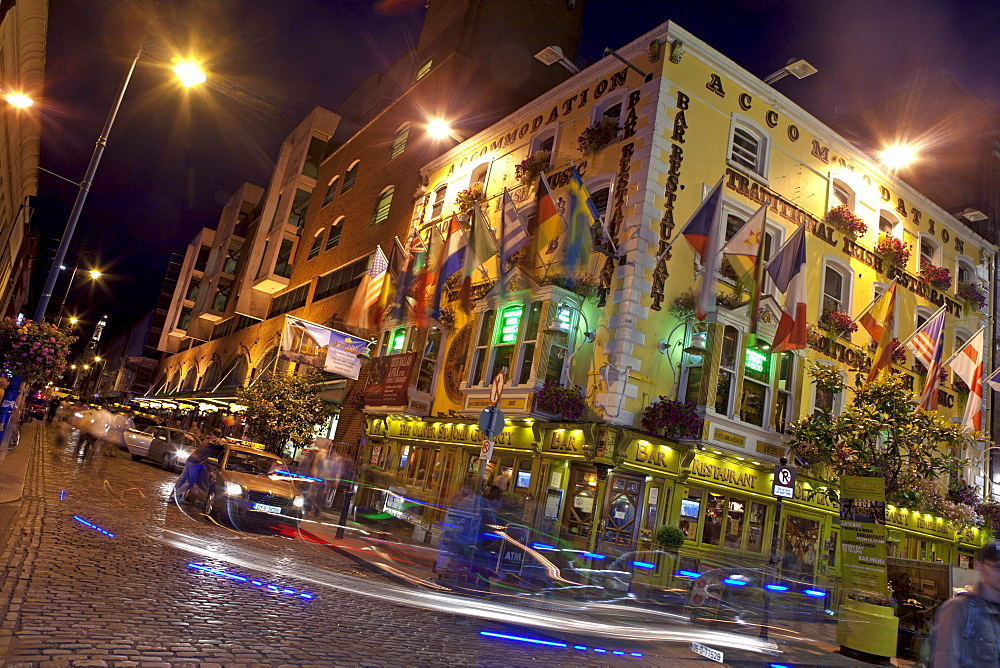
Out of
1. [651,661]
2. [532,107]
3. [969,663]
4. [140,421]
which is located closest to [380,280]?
[532,107]

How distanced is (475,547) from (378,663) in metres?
4.64

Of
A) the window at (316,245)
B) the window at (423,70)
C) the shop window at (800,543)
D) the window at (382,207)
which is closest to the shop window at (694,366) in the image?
the shop window at (800,543)

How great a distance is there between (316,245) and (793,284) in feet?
96.5

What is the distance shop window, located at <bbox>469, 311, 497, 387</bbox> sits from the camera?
20.6 metres

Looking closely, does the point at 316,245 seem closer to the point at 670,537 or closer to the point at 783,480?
the point at 670,537

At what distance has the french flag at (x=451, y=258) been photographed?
67.4 feet

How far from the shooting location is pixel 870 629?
435 inches

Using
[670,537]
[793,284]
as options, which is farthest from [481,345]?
[793,284]

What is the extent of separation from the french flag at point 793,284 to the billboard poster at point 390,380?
11830mm

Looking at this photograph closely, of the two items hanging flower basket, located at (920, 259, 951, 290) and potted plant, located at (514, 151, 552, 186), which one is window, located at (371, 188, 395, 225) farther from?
hanging flower basket, located at (920, 259, 951, 290)

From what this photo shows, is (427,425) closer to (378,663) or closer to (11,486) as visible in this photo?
(11,486)

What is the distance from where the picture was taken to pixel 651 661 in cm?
849

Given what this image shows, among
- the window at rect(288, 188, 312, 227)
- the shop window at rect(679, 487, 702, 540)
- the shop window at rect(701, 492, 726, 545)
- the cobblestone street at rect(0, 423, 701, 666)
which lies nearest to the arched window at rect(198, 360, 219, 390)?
the window at rect(288, 188, 312, 227)

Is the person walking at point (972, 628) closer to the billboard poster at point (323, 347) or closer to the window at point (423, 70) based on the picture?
the billboard poster at point (323, 347)
